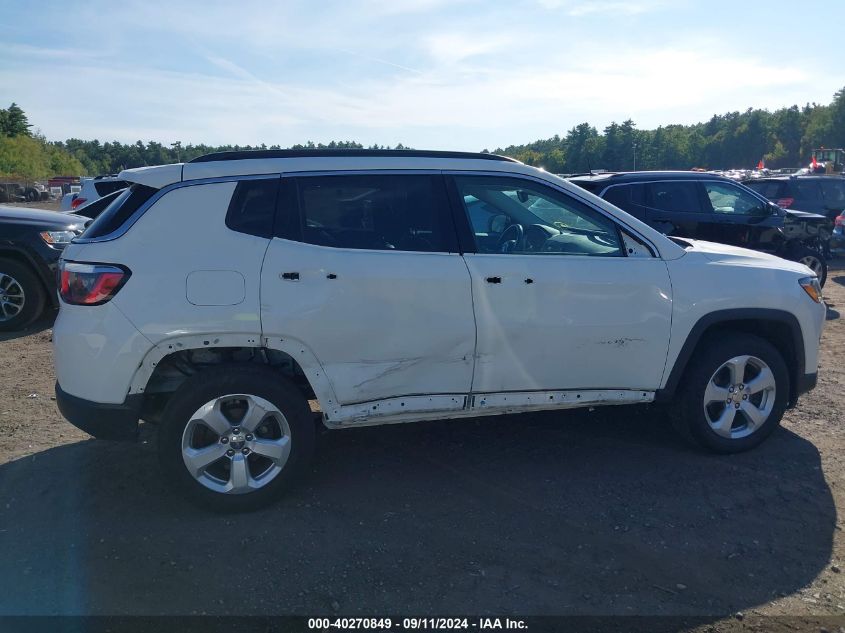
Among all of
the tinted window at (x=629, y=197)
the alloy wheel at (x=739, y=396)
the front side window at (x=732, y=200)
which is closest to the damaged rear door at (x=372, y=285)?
the alloy wheel at (x=739, y=396)

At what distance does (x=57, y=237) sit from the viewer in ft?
27.7

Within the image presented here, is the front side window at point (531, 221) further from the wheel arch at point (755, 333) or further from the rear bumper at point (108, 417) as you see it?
the rear bumper at point (108, 417)

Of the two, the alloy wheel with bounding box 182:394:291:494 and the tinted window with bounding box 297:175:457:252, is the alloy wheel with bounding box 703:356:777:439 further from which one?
the alloy wheel with bounding box 182:394:291:494

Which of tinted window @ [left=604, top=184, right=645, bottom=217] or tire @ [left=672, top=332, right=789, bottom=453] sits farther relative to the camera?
tinted window @ [left=604, top=184, right=645, bottom=217]

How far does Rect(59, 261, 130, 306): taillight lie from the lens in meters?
3.61

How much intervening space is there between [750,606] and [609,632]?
69cm

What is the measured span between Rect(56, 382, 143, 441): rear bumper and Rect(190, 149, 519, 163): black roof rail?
54.8 inches

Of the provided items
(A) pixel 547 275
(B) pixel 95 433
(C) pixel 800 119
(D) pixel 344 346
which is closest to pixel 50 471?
(B) pixel 95 433

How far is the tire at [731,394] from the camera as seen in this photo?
14.6ft

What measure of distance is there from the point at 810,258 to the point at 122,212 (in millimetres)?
9782

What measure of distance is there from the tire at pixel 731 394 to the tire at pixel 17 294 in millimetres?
7190

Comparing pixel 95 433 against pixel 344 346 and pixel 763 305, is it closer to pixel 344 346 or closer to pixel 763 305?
pixel 344 346

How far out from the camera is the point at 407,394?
4016 mm

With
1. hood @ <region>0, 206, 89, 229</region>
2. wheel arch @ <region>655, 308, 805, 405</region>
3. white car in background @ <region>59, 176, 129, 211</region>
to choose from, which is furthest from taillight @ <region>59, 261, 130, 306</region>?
white car in background @ <region>59, 176, 129, 211</region>
